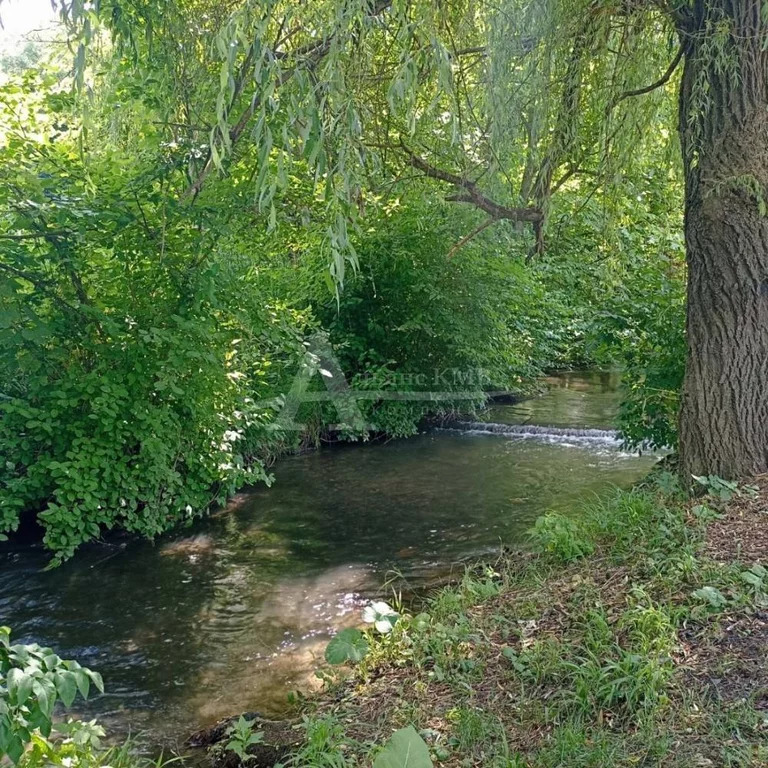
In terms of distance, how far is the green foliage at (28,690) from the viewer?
2156 mm

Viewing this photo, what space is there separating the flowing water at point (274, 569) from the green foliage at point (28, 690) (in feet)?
5.48

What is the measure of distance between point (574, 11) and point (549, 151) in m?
0.88

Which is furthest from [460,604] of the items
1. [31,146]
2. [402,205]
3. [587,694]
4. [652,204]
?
[652,204]

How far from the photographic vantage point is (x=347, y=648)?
394cm

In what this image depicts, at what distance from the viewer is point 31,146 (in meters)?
5.19

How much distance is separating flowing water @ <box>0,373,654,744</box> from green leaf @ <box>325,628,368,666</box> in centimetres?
41

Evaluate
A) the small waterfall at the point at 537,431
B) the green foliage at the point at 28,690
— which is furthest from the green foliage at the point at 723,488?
the small waterfall at the point at 537,431

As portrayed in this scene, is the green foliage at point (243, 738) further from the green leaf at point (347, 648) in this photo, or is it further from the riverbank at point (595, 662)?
the green leaf at point (347, 648)

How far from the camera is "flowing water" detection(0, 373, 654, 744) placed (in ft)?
14.4

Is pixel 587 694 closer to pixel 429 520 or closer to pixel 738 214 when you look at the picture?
pixel 738 214

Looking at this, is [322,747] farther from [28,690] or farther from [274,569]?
[274,569]

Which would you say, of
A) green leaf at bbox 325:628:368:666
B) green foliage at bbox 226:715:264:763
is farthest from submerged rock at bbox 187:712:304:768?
green leaf at bbox 325:628:368:666

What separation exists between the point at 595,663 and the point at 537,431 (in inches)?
299

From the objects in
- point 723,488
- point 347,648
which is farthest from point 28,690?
point 723,488
